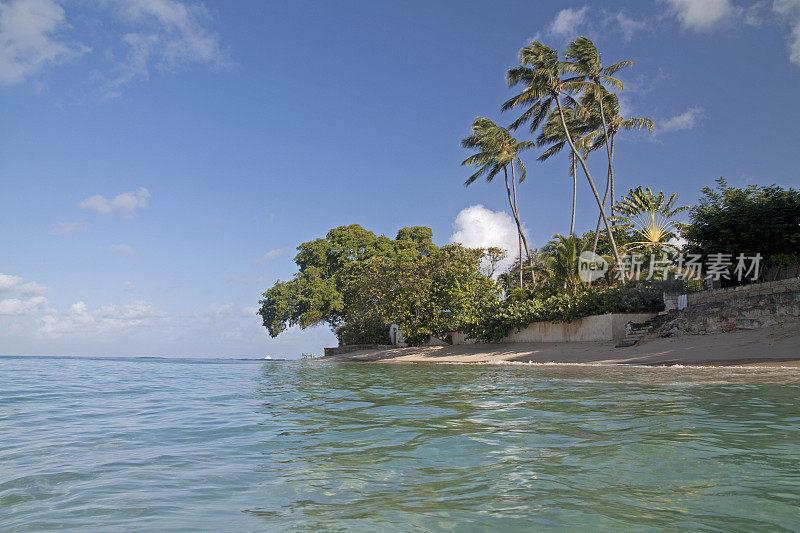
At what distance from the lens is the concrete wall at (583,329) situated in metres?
21.8

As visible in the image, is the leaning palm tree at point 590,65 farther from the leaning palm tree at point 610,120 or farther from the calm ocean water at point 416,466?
the calm ocean water at point 416,466

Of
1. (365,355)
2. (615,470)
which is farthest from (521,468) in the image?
(365,355)

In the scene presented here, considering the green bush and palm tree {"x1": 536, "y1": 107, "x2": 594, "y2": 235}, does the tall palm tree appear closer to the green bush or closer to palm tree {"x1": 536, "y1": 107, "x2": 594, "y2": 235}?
palm tree {"x1": 536, "y1": 107, "x2": 594, "y2": 235}

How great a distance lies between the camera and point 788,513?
2.59m

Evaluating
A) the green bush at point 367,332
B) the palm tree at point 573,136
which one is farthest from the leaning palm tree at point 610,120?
the green bush at point 367,332

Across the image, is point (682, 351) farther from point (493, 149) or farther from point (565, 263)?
point (493, 149)

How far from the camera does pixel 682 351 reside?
16.8 meters

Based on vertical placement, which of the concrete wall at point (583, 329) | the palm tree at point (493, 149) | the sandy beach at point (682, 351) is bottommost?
the sandy beach at point (682, 351)

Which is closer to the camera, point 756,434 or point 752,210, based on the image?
point 756,434

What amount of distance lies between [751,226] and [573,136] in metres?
16.7

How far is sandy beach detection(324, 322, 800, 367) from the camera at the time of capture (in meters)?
14.6

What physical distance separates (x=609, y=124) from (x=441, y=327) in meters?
16.5

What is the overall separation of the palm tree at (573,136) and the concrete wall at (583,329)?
398 inches

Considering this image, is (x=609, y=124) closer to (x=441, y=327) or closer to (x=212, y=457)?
(x=441, y=327)
